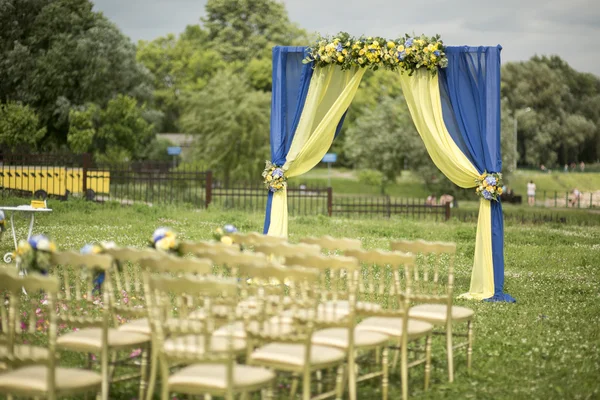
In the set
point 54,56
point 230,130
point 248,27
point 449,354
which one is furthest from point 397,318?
point 248,27

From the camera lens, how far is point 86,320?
18.8 ft

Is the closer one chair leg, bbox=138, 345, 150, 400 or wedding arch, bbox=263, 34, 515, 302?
chair leg, bbox=138, 345, 150, 400

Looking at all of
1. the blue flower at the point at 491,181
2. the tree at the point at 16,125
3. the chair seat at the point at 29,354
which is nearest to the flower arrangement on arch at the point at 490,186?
the blue flower at the point at 491,181

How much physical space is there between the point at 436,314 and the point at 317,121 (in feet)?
16.8

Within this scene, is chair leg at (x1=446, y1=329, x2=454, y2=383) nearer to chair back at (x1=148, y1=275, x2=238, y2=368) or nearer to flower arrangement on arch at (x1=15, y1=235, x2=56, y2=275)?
chair back at (x1=148, y1=275, x2=238, y2=368)

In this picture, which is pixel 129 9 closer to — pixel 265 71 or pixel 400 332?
pixel 265 71

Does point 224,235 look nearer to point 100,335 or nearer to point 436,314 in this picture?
point 100,335

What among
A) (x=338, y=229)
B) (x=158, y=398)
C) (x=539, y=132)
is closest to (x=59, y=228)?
(x=338, y=229)

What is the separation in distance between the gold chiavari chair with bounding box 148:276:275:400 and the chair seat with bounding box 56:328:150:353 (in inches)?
24.6

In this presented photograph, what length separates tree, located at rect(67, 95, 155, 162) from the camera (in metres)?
32.9

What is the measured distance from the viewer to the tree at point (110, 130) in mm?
32938

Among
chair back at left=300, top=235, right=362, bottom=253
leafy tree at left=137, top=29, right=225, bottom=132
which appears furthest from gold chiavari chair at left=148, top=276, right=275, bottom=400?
leafy tree at left=137, top=29, right=225, bottom=132

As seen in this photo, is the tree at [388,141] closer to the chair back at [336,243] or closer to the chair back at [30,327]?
the chair back at [336,243]

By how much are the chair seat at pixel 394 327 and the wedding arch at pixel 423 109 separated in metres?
4.26
